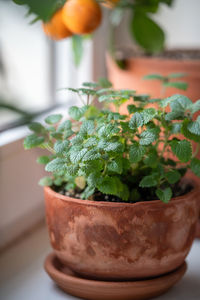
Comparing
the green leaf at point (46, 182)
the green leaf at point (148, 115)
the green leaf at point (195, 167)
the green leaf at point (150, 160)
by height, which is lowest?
the green leaf at point (46, 182)

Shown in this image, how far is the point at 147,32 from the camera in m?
0.83

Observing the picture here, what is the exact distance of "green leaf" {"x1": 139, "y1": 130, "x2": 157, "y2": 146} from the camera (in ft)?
1.69

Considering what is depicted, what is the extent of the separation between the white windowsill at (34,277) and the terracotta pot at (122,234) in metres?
0.08

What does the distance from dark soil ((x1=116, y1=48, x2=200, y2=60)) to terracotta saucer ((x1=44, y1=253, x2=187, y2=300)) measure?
53 cm

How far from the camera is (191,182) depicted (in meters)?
0.67

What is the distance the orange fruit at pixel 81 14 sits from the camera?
1.92 feet

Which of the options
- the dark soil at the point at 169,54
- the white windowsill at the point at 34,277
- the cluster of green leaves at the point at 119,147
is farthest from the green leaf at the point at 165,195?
the dark soil at the point at 169,54

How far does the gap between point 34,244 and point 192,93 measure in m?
0.47

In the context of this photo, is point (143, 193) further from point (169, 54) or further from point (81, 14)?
point (169, 54)

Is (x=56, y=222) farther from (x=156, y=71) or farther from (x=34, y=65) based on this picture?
(x=34, y=65)

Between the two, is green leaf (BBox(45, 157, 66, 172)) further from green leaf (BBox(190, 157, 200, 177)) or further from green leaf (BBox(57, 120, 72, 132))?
green leaf (BBox(190, 157, 200, 177))

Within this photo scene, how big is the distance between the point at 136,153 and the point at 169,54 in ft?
2.09

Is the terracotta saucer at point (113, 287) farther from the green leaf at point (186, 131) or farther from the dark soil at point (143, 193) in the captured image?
the green leaf at point (186, 131)

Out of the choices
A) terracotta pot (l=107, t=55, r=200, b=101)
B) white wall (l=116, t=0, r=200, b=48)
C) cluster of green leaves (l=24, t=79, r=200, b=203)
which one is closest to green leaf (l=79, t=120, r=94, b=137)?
cluster of green leaves (l=24, t=79, r=200, b=203)
